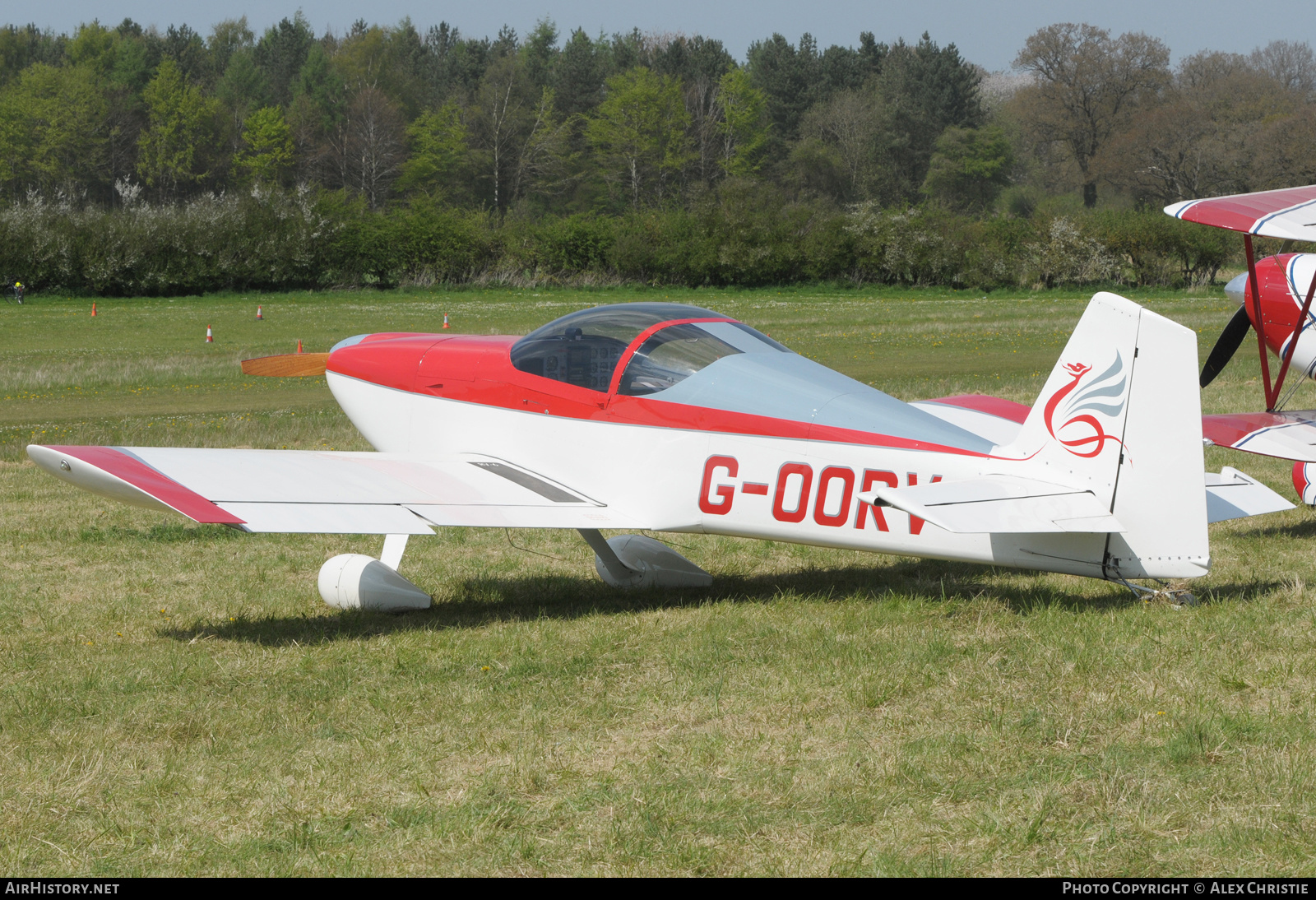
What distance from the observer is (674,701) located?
4.84 metres

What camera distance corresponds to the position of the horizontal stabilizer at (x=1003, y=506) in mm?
5172

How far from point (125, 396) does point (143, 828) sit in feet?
52.1

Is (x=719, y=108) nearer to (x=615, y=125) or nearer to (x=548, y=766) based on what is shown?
(x=615, y=125)

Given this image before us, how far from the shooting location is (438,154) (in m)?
88.8

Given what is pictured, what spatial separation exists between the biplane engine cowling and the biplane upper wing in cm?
512

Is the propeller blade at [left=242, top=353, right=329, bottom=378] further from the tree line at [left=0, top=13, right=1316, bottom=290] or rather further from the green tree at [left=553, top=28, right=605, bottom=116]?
the green tree at [left=553, top=28, right=605, bottom=116]

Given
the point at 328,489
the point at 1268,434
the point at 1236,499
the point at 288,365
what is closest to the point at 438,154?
the point at 288,365

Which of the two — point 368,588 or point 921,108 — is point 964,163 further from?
point 368,588

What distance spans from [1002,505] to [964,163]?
82301 mm

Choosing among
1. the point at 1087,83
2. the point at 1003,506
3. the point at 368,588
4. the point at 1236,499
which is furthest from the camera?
the point at 1087,83

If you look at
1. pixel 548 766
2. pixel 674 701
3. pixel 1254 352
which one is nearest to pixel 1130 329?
pixel 674 701

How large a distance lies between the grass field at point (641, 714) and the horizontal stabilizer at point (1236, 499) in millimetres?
459

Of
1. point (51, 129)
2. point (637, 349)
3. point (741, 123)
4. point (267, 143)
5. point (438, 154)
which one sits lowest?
point (637, 349)
